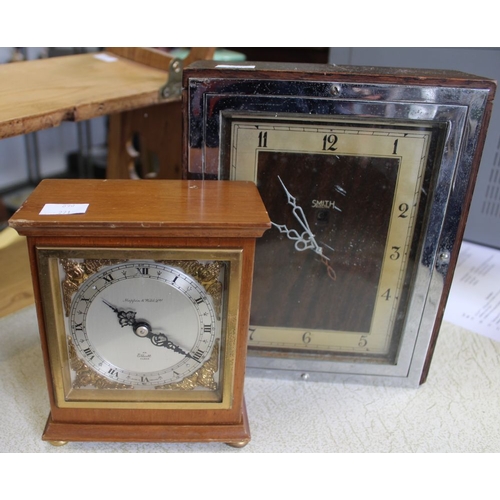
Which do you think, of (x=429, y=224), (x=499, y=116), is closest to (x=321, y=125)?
(x=429, y=224)

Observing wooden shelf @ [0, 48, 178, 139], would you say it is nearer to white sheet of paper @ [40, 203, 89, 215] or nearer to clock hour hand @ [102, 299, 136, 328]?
white sheet of paper @ [40, 203, 89, 215]

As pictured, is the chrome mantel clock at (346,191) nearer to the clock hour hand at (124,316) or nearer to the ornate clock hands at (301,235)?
the ornate clock hands at (301,235)

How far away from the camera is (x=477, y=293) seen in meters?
1.35

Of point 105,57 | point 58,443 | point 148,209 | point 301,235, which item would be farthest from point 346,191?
point 105,57

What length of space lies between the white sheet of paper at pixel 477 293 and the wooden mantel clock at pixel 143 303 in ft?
2.01

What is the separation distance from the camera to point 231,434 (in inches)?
34.7

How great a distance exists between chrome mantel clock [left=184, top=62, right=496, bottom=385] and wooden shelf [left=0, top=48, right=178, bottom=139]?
324 mm

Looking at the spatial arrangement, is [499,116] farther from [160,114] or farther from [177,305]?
[177,305]

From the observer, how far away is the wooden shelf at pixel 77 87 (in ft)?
3.33

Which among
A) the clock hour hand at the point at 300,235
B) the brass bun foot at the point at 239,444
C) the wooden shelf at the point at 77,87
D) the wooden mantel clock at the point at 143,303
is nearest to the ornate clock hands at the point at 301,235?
the clock hour hand at the point at 300,235

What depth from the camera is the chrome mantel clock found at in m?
0.83

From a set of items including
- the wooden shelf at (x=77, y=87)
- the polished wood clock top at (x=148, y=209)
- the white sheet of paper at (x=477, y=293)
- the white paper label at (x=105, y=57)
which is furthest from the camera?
the white paper label at (x=105, y=57)

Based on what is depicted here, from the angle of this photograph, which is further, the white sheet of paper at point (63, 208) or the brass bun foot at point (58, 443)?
the brass bun foot at point (58, 443)

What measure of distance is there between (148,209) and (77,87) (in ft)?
1.89
